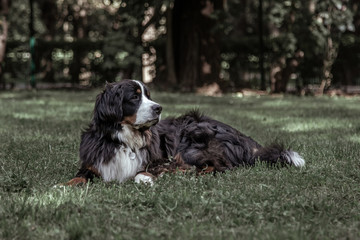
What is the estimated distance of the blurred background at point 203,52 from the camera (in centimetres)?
1511

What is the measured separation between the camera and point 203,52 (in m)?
15.2

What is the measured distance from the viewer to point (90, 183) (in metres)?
4.39

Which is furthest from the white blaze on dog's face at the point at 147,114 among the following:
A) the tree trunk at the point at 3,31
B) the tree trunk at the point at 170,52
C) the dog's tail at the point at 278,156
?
the tree trunk at the point at 3,31

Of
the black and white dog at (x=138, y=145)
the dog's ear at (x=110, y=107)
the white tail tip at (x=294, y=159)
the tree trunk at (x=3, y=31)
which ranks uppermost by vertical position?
the tree trunk at (x=3, y=31)

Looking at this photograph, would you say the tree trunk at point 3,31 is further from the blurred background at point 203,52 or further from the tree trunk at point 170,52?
the tree trunk at point 170,52

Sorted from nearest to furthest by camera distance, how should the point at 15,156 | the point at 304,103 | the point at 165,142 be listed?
the point at 165,142
the point at 15,156
the point at 304,103

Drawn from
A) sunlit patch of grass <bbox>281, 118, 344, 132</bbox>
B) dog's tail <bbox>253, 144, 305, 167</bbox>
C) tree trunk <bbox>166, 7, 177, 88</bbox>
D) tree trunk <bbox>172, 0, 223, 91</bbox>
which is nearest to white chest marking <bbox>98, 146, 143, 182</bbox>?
dog's tail <bbox>253, 144, 305, 167</bbox>

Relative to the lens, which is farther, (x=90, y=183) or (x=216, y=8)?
(x=216, y=8)

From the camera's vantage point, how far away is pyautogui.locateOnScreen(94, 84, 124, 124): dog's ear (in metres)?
4.48

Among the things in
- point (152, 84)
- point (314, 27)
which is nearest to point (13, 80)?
point (152, 84)

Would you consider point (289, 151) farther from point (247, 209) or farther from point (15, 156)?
point (15, 156)

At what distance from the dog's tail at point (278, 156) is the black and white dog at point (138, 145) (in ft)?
0.03

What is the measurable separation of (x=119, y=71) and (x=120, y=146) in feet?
47.7

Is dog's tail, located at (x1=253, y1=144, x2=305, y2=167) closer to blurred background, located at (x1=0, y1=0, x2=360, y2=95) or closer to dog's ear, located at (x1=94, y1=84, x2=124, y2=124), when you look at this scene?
dog's ear, located at (x1=94, y1=84, x2=124, y2=124)
